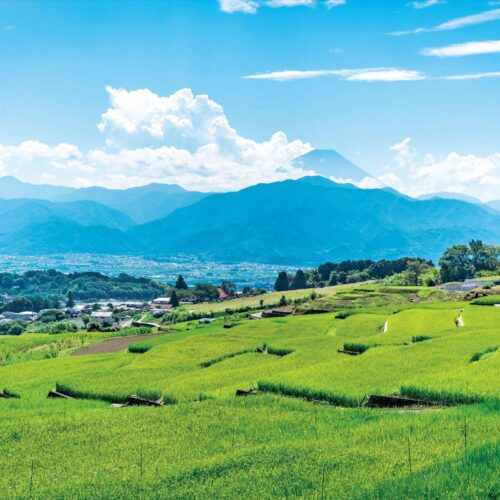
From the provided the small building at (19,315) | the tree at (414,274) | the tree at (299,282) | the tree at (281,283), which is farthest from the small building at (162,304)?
the tree at (414,274)

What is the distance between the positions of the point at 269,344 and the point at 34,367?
15.5 meters

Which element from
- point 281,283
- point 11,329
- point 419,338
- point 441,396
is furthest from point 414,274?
point 441,396

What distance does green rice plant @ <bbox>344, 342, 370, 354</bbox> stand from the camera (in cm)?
3334

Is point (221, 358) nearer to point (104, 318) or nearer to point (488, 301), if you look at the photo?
point (488, 301)

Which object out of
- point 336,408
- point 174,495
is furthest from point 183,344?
point 174,495

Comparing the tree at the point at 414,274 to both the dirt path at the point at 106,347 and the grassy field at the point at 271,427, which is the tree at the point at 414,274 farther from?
the grassy field at the point at 271,427

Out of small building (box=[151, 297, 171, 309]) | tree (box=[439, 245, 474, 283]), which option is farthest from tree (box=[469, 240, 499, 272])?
small building (box=[151, 297, 171, 309])

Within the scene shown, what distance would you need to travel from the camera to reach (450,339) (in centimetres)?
3150

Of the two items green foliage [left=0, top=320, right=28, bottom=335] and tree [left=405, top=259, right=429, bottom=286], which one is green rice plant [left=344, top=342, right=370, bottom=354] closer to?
tree [left=405, top=259, right=429, bottom=286]

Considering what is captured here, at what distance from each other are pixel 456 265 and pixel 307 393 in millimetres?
95416

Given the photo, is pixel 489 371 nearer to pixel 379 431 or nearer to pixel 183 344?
pixel 379 431

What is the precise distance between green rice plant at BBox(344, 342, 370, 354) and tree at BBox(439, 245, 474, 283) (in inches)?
3025

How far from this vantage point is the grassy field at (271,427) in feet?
39.2

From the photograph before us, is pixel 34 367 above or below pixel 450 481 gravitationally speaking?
below
